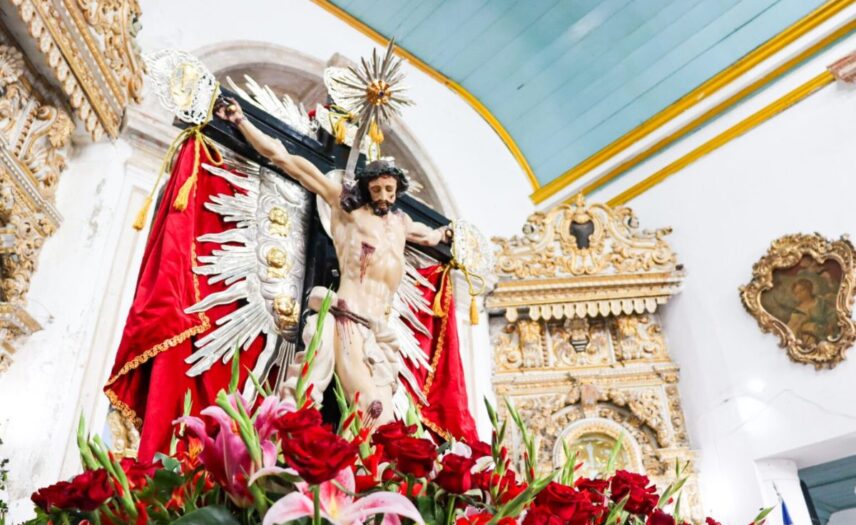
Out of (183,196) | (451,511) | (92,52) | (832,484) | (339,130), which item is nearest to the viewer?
(451,511)

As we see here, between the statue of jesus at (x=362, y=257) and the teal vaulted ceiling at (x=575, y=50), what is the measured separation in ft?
11.9

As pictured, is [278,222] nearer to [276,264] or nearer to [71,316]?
[276,264]

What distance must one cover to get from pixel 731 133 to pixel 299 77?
321 cm

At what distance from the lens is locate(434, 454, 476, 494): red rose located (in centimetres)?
73

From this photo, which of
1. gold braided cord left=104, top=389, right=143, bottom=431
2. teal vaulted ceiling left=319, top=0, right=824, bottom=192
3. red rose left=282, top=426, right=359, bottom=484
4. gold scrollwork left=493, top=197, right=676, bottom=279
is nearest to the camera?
red rose left=282, top=426, right=359, bottom=484

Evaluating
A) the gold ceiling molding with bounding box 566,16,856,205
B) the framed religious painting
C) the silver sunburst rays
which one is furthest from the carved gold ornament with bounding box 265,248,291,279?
the gold ceiling molding with bounding box 566,16,856,205

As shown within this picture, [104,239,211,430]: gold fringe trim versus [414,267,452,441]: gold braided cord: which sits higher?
[414,267,452,441]: gold braided cord

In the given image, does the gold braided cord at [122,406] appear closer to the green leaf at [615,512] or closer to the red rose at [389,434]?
the red rose at [389,434]

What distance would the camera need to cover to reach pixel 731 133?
492cm

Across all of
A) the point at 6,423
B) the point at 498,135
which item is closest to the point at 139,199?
the point at 6,423

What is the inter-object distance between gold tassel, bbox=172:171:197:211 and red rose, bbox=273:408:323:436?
130cm

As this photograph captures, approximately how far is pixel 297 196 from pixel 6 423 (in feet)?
4.61

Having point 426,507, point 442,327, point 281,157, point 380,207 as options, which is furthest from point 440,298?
point 426,507

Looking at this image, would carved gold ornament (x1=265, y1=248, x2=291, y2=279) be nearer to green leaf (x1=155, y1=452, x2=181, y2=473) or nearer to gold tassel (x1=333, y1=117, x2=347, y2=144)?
gold tassel (x1=333, y1=117, x2=347, y2=144)
